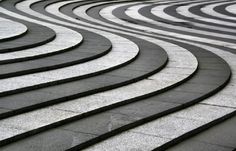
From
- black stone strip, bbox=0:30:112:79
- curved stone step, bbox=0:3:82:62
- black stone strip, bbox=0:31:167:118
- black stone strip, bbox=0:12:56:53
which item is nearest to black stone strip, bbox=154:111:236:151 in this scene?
black stone strip, bbox=0:31:167:118

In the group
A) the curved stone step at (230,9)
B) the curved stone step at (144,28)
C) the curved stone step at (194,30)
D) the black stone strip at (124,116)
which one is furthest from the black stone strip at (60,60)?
the curved stone step at (230,9)

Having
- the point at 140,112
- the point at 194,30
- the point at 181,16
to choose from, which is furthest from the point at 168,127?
the point at 181,16

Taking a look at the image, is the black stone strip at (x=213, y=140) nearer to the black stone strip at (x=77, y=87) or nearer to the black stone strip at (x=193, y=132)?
the black stone strip at (x=193, y=132)

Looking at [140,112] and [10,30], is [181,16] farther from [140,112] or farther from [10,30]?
[140,112]

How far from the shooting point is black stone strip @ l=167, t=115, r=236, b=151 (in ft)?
17.5

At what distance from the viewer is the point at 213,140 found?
5.58 m

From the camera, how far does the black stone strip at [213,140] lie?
5.34 m

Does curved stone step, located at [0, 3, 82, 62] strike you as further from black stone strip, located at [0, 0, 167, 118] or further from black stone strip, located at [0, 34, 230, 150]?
black stone strip, located at [0, 34, 230, 150]

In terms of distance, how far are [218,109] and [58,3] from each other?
15.3 metres

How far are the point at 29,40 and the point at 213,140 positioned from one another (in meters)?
5.00

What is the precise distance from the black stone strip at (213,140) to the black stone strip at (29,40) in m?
4.06

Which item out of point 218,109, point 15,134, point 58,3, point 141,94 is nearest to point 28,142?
point 15,134

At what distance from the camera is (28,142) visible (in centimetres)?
503

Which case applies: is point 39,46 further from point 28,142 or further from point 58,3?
point 58,3
